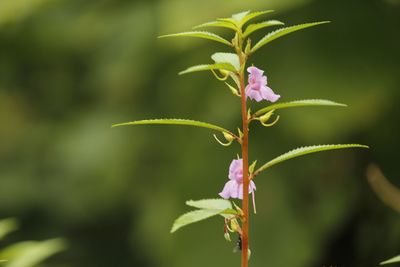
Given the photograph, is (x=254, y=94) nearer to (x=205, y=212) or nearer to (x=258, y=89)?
(x=258, y=89)

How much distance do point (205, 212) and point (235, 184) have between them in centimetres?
5

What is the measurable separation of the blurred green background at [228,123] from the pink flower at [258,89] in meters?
2.49

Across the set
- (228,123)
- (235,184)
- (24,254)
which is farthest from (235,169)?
(228,123)

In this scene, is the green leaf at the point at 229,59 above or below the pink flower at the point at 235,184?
above

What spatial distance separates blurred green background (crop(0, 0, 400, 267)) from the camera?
3.85m

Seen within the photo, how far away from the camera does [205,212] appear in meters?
1.08

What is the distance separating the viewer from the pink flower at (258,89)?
3.61 ft

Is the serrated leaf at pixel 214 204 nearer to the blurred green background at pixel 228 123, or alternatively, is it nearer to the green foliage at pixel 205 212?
the green foliage at pixel 205 212

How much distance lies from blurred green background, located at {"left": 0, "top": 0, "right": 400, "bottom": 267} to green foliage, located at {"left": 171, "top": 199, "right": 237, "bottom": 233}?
8.28 feet

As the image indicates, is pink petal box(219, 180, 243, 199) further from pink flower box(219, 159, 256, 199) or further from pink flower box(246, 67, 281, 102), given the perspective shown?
pink flower box(246, 67, 281, 102)

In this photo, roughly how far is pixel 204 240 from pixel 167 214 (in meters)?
0.24

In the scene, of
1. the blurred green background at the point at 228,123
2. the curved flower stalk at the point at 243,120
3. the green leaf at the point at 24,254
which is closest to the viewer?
the curved flower stalk at the point at 243,120

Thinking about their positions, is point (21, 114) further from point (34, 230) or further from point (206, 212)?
point (206, 212)

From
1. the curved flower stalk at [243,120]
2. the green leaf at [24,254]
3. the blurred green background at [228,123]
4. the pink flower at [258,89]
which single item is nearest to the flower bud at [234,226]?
the curved flower stalk at [243,120]
